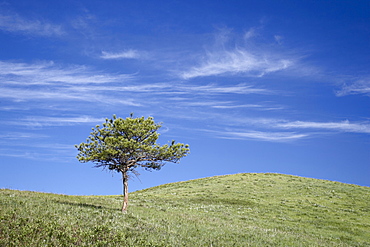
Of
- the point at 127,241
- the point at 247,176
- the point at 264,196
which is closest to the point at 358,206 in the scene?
the point at 264,196

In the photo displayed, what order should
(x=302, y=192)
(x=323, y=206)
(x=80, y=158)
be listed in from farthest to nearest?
(x=302, y=192), (x=323, y=206), (x=80, y=158)

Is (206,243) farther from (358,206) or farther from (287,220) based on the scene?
(358,206)

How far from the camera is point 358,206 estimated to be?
50.3m

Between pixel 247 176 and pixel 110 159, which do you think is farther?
pixel 247 176

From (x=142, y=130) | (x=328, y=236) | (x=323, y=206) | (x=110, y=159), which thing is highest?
(x=142, y=130)

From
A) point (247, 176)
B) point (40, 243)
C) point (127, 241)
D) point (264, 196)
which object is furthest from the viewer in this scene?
point (247, 176)

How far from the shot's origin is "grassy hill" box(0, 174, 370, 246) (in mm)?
13930

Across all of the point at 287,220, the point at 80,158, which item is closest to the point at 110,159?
the point at 80,158

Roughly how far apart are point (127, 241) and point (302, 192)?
2036 inches

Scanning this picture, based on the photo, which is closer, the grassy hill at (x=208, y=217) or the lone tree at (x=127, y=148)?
the grassy hill at (x=208, y=217)

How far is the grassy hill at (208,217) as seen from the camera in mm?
13930

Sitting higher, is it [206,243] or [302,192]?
[302,192]

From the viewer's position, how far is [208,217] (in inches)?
1270

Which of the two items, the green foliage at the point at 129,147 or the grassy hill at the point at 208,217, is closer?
the grassy hill at the point at 208,217
